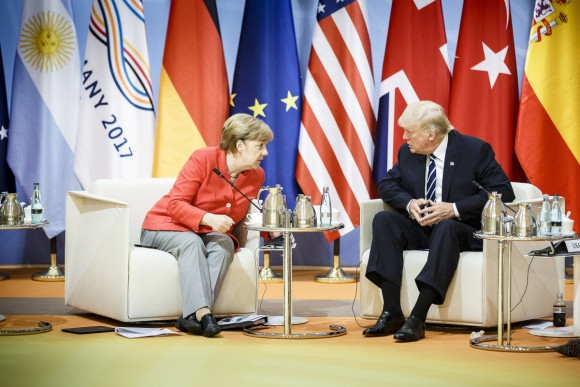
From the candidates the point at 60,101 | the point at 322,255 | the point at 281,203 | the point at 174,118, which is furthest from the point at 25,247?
the point at 281,203

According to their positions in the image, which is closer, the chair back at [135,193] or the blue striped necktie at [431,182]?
the blue striped necktie at [431,182]

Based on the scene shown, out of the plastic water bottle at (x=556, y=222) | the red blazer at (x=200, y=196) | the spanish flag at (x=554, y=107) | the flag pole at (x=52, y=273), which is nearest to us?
the plastic water bottle at (x=556, y=222)

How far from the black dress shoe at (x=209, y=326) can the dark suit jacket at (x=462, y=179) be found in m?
1.17

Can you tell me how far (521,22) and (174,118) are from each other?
282 centimetres

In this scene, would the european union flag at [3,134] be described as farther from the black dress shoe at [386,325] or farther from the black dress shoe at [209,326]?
the black dress shoe at [386,325]

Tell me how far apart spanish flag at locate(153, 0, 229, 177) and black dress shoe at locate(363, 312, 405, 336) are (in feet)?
8.49

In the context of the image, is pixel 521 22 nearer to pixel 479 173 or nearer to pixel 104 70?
pixel 479 173

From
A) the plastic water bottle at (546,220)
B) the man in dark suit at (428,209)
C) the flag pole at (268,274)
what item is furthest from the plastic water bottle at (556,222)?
the flag pole at (268,274)

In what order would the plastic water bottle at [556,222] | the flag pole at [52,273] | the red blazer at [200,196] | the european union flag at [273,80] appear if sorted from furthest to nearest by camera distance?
the european union flag at [273,80] → the flag pole at [52,273] → the red blazer at [200,196] → the plastic water bottle at [556,222]

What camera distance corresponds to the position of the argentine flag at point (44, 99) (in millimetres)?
6051

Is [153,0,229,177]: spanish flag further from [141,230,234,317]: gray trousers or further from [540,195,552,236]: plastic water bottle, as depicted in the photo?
[540,195,552,236]: plastic water bottle

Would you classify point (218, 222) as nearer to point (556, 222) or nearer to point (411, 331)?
point (411, 331)

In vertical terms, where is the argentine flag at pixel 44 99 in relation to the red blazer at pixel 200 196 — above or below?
above

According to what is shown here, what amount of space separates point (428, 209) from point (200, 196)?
115 cm
